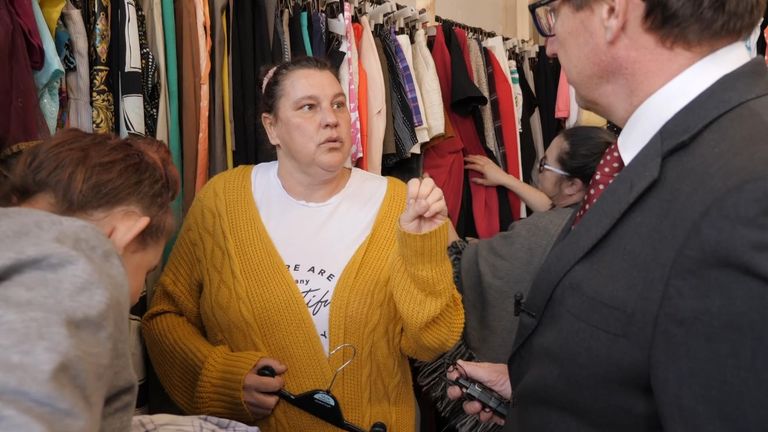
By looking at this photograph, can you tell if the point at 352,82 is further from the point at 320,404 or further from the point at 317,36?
the point at 320,404

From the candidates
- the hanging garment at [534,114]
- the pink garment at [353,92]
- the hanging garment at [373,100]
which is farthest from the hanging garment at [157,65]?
the hanging garment at [534,114]

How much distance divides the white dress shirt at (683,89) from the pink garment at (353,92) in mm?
1541

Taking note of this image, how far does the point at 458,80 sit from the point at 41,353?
255 cm

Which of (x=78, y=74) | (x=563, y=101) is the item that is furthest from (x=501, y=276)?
(x=563, y=101)

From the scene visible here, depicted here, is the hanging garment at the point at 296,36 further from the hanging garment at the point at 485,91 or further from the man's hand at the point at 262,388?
the man's hand at the point at 262,388

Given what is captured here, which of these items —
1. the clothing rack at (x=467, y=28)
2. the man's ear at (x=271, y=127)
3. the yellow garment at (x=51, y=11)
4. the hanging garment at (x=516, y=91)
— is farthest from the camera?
the hanging garment at (x=516, y=91)

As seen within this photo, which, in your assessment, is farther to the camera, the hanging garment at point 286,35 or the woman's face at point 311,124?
the hanging garment at point 286,35

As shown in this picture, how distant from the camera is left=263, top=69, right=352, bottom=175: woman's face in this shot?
1659mm

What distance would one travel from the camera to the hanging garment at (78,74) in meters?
1.72

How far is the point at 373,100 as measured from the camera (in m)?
2.59

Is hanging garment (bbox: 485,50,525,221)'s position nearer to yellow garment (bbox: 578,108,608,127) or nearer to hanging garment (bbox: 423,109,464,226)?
hanging garment (bbox: 423,109,464,226)

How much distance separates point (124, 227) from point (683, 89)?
2.81ft

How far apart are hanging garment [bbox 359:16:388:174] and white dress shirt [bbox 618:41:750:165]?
5.48 feet

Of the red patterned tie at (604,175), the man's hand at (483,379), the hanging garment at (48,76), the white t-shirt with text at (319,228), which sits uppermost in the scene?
the hanging garment at (48,76)
